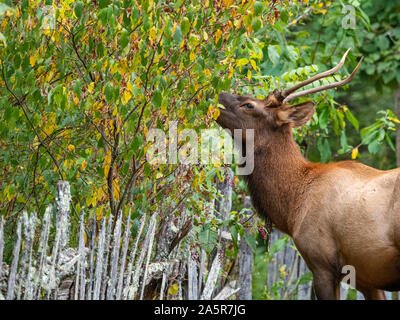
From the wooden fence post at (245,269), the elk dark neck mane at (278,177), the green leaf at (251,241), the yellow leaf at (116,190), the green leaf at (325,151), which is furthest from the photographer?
the green leaf at (325,151)

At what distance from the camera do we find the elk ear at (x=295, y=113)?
546cm

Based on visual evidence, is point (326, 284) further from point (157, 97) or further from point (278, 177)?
point (157, 97)

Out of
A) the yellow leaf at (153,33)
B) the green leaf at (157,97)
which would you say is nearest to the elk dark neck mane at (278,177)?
the green leaf at (157,97)

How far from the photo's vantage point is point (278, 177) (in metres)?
5.38

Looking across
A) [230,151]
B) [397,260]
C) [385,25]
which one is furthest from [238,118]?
[385,25]

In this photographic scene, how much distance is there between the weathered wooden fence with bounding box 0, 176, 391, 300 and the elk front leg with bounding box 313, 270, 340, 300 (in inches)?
30.7

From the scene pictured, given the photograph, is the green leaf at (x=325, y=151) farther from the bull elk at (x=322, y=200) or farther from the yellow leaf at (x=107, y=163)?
the yellow leaf at (x=107, y=163)

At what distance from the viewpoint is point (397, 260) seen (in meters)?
4.50

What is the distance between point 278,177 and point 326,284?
986mm

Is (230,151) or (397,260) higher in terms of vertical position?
(230,151)

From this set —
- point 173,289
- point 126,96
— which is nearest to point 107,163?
point 126,96

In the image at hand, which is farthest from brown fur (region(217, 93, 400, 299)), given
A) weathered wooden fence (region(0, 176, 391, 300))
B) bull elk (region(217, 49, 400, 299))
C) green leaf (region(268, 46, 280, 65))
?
green leaf (region(268, 46, 280, 65))
